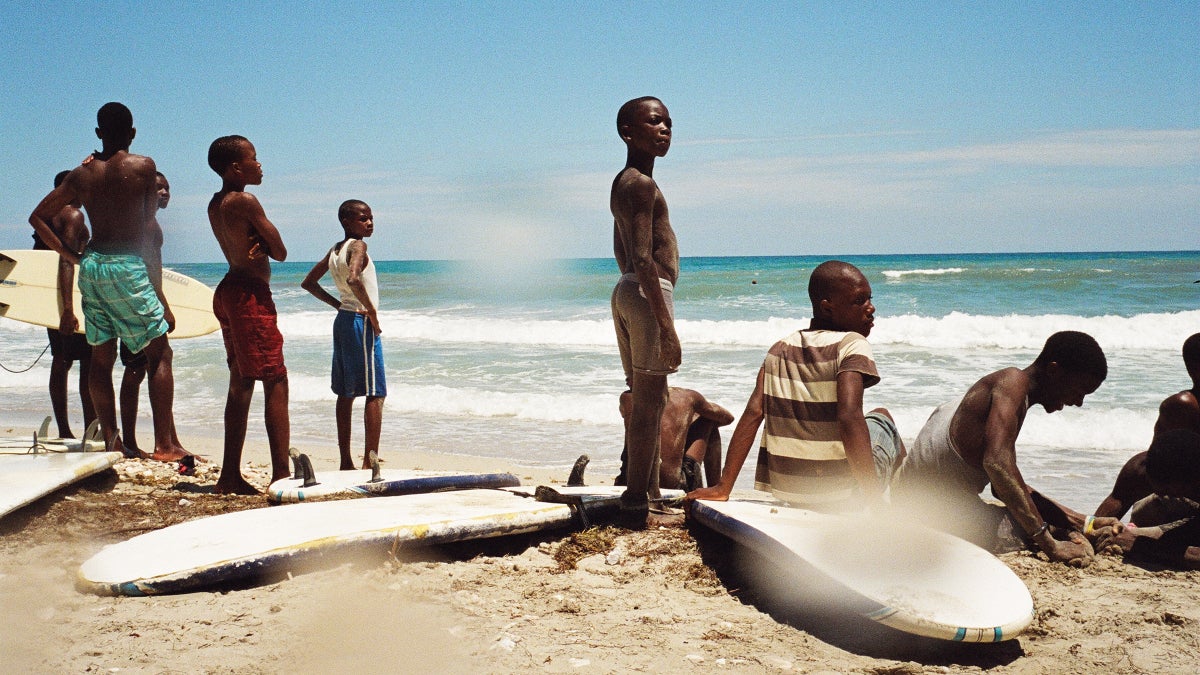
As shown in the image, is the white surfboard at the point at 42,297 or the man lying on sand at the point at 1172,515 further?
the white surfboard at the point at 42,297

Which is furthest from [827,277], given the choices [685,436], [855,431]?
[685,436]

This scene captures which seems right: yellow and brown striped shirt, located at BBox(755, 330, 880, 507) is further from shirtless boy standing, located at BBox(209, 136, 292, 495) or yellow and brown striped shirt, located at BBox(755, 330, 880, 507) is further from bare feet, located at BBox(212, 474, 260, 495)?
bare feet, located at BBox(212, 474, 260, 495)

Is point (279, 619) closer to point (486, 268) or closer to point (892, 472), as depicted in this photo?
point (892, 472)

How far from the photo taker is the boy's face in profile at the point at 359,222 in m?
5.45

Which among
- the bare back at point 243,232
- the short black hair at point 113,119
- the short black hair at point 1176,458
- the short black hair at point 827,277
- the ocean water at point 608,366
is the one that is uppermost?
the short black hair at point 113,119

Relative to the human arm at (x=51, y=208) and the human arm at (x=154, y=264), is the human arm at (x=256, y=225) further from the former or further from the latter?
the human arm at (x=51, y=208)

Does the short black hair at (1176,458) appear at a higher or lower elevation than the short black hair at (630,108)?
lower

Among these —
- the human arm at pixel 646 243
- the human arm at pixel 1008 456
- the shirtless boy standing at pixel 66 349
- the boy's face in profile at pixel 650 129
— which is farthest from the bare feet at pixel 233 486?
the human arm at pixel 1008 456

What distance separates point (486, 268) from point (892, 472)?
3025cm

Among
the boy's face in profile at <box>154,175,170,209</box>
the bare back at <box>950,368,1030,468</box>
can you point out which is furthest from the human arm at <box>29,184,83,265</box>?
the bare back at <box>950,368,1030,468</box>

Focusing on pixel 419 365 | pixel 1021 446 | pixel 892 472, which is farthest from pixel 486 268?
pixel 892 472

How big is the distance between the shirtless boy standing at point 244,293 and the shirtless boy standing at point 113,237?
0.75 meters

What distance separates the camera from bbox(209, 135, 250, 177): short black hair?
4.62m

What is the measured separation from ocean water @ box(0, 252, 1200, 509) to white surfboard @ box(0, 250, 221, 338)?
1.10 meters
